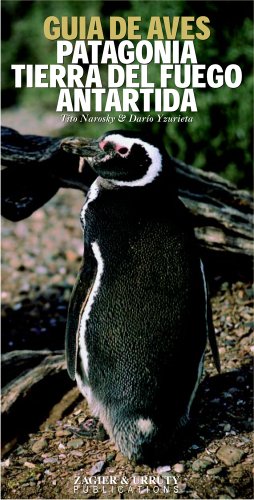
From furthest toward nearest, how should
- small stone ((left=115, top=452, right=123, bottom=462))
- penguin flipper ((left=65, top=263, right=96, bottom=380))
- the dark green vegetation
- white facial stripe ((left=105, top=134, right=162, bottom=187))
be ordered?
the dark green vegetation, small stone ((left=115, top=452, right=123, bottom=462)), penguin flipper ((left=65, top=263, right=96, bottom=380)), white facial stripe ((left=105, top=134, right=162, bottom=187))

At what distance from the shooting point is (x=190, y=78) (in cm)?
354

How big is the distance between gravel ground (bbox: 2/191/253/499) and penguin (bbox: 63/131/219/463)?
116 millimetres

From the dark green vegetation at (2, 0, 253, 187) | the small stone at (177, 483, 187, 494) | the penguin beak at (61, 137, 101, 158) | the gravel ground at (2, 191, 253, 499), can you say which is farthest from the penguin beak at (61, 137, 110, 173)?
the dark green vegetation at (2, 0, 253, 187)

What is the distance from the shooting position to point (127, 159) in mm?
2072

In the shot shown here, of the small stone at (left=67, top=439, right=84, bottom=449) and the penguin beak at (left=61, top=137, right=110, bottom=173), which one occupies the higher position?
the penguin beak at (left=61, top=137, right=110, bottom=173)

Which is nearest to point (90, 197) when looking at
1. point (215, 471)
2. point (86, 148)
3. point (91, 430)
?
point (86, 148)

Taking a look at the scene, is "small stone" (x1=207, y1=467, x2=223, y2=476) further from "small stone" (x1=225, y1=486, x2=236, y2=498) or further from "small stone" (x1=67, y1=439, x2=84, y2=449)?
"small stone" (x1=67, y1=439, x2=84, y2=449)

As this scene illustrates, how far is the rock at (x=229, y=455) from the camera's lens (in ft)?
7.23

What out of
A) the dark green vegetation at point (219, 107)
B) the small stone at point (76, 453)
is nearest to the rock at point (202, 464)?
the small stone at point (76, 453)

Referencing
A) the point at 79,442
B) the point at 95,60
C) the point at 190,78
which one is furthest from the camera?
the point at 190,78

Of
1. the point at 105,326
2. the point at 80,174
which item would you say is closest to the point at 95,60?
the point at 80,174

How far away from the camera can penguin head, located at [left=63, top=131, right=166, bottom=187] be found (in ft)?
6.72

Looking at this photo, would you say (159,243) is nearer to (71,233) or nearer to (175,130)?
(175,130)

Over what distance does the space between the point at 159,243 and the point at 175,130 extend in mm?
2027
